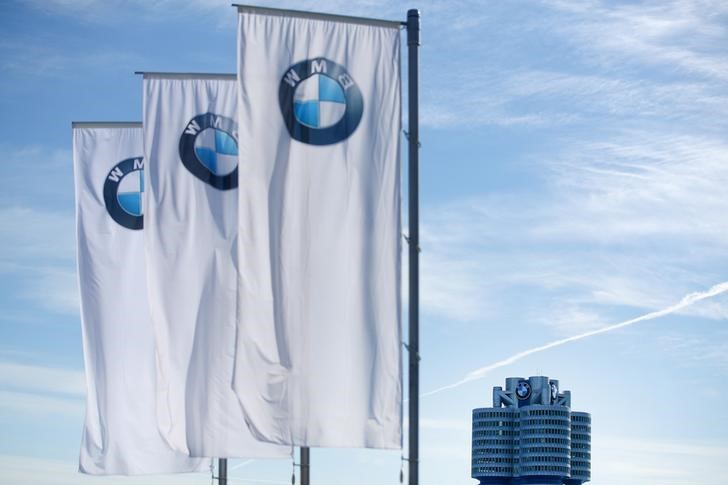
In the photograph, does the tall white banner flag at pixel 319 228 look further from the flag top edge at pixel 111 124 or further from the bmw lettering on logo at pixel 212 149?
the flag top edge at pixel 111 124

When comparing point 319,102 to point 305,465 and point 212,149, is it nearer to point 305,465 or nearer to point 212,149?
point 305,465

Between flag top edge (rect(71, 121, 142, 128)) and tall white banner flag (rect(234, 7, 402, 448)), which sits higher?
flag top edge (rect(71, 121, 142, 128))

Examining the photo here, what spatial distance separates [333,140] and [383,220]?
4.82 ft

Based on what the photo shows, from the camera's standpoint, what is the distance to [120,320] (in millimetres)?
35031

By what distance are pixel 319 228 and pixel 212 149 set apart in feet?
25.6

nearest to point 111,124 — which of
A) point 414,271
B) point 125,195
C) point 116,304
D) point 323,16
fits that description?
point 125,195

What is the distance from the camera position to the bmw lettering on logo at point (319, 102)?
860 inches

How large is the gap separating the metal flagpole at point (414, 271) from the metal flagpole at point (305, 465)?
2.91 meters

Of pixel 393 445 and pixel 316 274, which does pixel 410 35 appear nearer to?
pixel 316 274

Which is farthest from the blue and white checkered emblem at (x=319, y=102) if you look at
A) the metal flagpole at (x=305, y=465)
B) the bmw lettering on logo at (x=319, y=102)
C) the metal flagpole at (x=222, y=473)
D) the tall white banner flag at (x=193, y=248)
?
the metal flagpole at (x=222, y=473)

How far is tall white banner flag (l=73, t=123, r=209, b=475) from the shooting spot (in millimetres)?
34938

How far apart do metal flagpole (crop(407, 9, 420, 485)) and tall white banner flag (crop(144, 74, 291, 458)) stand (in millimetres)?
8453

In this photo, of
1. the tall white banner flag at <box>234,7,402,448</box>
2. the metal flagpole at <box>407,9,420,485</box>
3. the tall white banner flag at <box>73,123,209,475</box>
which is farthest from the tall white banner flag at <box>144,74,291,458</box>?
the metal flagpole at <box>407,9,420,485</box>

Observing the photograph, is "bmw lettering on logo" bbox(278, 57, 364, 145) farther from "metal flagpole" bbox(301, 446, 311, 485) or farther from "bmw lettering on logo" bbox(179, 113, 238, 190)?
"bmw lettering on logo" bbox(179, 113, 238, 190)
